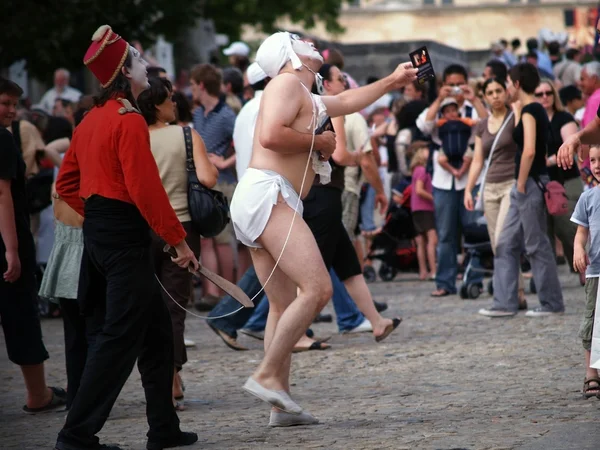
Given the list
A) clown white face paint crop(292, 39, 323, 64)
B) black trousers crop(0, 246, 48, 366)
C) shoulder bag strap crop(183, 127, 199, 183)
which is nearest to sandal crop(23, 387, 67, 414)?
black trousers crop(0, 246, 48, 366)

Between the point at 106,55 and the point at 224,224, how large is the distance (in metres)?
2.16

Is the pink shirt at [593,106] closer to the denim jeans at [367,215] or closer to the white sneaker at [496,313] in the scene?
the white sneaker at [496,313]

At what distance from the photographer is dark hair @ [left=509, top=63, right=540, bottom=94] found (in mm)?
11898

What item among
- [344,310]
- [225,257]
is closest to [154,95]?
[344,310]

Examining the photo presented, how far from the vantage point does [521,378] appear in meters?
8.75

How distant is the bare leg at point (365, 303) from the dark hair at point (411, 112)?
6.92 m

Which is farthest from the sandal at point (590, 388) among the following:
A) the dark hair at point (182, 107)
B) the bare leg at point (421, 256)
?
the bare leg at point (421, 256)

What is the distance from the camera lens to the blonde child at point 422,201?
15812 mm

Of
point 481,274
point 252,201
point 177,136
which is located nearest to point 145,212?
point 252,201

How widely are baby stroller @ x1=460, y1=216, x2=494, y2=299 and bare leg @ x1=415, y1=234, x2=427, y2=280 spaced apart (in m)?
1.54

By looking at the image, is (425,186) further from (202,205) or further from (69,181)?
(69,181)

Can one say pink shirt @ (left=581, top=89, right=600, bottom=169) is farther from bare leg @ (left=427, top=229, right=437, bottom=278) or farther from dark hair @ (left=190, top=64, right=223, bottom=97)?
bare leg @ (left=427, top=229, right=437, bottom=278)

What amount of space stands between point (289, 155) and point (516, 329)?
4.20m

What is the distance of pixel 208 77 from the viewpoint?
12.6 metres
